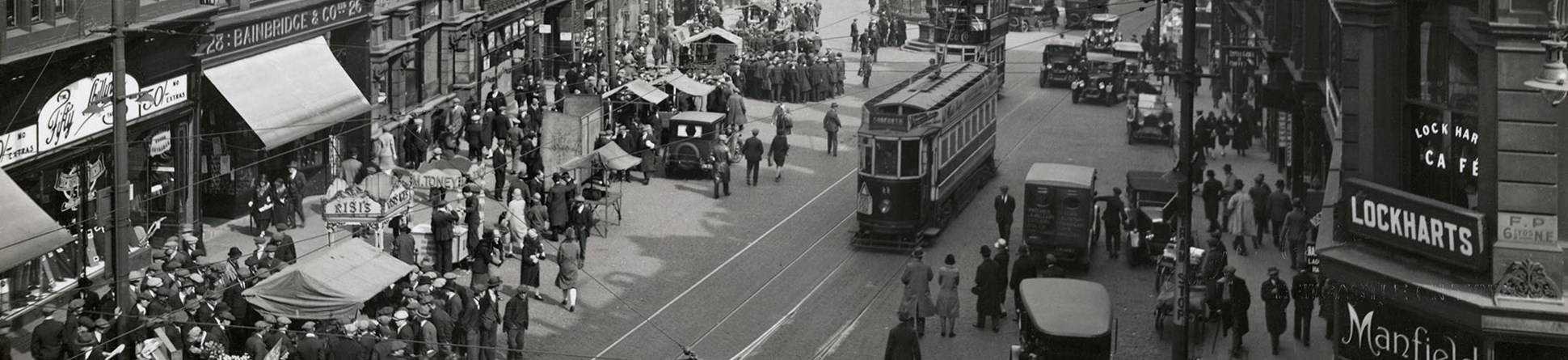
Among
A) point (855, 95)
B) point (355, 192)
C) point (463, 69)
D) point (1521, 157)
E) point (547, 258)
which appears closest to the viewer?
point (1521, 157)

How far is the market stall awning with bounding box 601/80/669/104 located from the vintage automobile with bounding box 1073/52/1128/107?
17.4 meters

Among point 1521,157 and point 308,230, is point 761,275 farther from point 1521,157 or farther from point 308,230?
point 1521,157

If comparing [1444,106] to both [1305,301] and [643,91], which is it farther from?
[643,91]

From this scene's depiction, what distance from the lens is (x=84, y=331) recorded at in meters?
22.5

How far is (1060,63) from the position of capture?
62.0 m

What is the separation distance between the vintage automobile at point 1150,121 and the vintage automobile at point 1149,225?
14.3m

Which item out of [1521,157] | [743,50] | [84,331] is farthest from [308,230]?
[743,50]

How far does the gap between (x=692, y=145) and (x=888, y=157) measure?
27.1 feet

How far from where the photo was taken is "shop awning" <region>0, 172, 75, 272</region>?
24.7 meters

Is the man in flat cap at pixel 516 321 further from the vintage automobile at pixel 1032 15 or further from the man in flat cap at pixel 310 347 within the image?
the vintage automobile at pixel 1032 15

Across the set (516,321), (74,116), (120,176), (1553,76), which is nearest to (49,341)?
(120,176)

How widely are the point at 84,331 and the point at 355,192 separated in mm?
8032

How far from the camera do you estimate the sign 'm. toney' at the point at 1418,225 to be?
17609 mm

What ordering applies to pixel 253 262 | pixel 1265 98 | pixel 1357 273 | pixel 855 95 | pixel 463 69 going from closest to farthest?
1. pixel 1357 273
2. pixel 253 262
3. pixel 1265 98
4. pixel 463 69
5. pixel 855 95
